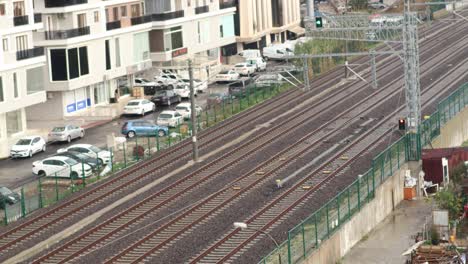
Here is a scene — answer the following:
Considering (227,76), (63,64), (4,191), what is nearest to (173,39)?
(227,76)

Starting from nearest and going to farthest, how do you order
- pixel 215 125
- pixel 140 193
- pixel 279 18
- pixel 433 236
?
1. pixel 433 236
2. pixel 140 193
3. pixel 215 125
4. pixel 279 18

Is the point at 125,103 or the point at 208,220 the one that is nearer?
the point at 208,220

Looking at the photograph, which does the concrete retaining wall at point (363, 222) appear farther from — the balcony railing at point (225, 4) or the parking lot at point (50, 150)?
the balcony railing at point (225, 4)

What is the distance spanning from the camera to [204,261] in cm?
Answer: 4022

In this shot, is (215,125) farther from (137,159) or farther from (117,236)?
(117,236)

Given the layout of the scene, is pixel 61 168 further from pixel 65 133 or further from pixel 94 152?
pixel 65 133

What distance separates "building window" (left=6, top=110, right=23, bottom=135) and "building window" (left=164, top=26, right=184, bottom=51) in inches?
822

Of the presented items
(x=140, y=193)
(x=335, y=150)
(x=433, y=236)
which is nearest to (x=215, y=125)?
(x=335, y=150)

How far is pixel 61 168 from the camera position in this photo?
55938mm

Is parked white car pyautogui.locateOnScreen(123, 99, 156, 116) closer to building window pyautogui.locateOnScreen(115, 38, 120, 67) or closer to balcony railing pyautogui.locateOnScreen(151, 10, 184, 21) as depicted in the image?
building window pyautogui.locateOnScreen(115, 38, 120, 67)

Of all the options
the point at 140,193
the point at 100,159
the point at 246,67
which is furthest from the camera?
the point at 246,67

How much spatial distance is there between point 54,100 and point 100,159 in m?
19.6

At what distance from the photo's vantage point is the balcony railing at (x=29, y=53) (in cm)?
6938

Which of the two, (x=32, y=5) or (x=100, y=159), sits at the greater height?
(x=32, y=5)
